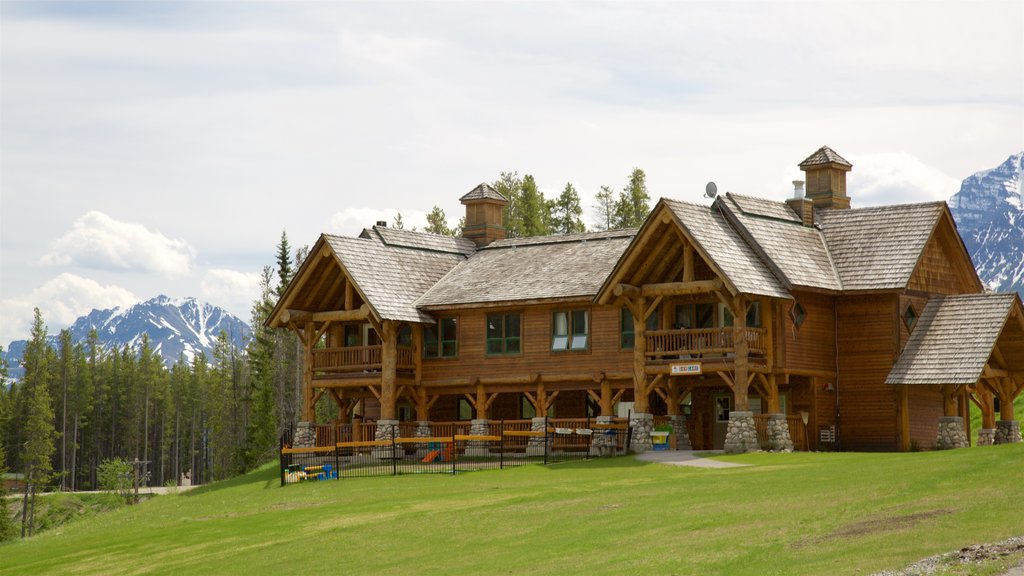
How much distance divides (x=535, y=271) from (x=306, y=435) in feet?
34.6

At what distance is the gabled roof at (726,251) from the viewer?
43750 mm

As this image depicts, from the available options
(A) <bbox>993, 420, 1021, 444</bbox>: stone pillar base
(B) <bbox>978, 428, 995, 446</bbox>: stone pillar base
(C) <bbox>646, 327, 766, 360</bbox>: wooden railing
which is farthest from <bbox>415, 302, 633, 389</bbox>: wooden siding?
(A) <bbox>993, 420, 1021, 444</bbox>: stone pillar base

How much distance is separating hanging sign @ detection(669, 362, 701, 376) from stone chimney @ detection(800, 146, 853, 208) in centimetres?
1058

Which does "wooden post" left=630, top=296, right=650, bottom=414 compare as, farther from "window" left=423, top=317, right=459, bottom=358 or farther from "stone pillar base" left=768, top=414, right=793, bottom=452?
"window" left=423, top=317, right=459, bottom=358

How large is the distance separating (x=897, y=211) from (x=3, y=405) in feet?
260

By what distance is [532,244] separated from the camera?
56.5 metres

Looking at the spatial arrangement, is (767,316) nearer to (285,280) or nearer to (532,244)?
(532,244)

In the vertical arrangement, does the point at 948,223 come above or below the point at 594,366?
above

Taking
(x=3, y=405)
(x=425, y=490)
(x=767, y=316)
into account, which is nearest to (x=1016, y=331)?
(x=767, y=316)

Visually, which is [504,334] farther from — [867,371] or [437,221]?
[437,221]

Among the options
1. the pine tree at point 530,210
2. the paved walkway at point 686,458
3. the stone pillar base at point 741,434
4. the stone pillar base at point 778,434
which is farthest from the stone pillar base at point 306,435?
the pine tree at point 530,210

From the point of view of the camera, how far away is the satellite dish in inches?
1935

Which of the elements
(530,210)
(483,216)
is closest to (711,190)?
(483,216)

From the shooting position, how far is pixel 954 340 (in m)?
45.1
